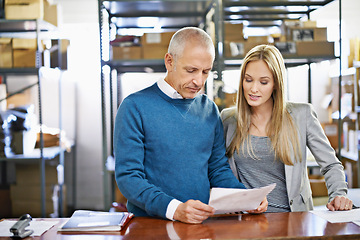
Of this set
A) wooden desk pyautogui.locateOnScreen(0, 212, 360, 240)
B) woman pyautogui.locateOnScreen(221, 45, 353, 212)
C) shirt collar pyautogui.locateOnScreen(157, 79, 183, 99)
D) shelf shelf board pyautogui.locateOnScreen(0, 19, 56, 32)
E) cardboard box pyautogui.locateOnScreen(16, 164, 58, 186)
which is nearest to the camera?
wooden desk pyautogui.locateOnScreen(0, 212, 360, 240)

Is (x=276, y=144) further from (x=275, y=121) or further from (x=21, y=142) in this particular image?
(x=21, y=142)

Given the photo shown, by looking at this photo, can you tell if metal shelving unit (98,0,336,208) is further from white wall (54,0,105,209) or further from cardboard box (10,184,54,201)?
cardboard box (10,184,54,201)

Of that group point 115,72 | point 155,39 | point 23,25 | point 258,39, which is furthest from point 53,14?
point 258,39

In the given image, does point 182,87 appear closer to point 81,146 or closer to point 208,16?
point 208,16

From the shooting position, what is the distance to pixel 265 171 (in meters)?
1.91

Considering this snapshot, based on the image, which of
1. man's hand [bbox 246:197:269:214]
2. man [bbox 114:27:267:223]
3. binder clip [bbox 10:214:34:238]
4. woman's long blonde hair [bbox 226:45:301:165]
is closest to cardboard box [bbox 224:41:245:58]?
woman's long blonde hair [bbox 226:45:301:165]

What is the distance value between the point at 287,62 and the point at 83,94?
2.41 m

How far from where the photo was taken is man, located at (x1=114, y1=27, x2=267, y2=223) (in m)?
1.62

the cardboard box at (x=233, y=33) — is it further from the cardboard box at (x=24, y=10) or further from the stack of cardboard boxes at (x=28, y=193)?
the stack of cardboard boxes at (x=28, y=193)

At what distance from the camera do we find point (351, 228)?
1434 millimetres

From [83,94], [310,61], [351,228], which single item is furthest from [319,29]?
[83,94]

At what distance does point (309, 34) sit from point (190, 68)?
2106 mm

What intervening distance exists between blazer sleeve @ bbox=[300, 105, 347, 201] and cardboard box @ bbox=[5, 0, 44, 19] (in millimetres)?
2589

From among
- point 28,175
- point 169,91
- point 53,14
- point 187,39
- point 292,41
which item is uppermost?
point 53,14
